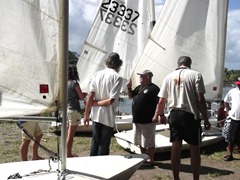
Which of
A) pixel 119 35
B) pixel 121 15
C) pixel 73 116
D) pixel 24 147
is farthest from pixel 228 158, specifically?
pixel 121 15

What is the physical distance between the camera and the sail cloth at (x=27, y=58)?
305 cm

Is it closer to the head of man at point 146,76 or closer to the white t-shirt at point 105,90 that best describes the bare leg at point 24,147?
the white t-shirt at point 105,90

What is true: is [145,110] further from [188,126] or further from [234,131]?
[234,131]

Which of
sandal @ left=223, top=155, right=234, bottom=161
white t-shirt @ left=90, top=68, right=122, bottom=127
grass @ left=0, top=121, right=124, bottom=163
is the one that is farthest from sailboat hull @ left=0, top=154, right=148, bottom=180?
sandal @ left=223, top=155, right=234, bottom=161

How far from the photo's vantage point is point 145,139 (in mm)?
5188

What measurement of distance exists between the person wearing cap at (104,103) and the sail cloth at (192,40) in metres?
3.45

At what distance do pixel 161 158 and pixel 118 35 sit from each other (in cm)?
430

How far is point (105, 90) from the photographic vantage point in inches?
166

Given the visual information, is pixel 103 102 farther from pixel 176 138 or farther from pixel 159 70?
pixel 159 70

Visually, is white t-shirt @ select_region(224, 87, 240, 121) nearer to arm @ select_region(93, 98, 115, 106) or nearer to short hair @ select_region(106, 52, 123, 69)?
short hair @ select_region(106, 52, 123, 69)

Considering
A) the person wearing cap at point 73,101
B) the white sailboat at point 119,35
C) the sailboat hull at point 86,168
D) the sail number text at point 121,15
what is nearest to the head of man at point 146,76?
the person wearing cap at point 73,101

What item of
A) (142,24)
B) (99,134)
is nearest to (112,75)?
(99,134)

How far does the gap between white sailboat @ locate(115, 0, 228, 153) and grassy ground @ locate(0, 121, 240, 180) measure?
953 mm

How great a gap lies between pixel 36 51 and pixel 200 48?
16.2ft
